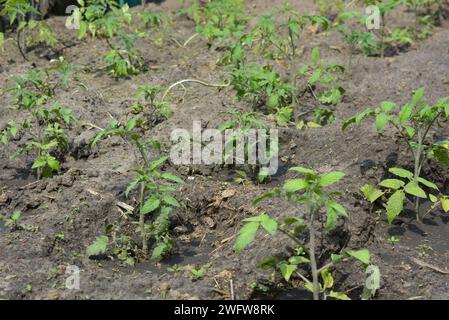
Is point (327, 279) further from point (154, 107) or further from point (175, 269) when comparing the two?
point (154, 107)

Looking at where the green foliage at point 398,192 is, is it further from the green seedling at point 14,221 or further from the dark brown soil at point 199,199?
the green seedling at point 14,221

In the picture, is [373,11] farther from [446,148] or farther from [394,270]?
[394,270]

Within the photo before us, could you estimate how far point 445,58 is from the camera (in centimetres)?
581

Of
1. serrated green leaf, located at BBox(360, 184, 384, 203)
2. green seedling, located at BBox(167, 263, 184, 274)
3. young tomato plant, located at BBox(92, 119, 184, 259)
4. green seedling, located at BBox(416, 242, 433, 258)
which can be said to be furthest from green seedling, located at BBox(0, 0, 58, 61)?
green seedling, located at BBox(416, 242, 433, 258)

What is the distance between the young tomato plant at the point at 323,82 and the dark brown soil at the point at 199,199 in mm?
120

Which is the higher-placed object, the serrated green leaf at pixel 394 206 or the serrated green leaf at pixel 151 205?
the serrated green leaf at pixel 151 205

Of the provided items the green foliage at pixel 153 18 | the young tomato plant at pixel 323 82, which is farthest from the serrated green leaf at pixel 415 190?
the green foliage at pixel 153 18

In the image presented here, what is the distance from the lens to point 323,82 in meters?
5.01

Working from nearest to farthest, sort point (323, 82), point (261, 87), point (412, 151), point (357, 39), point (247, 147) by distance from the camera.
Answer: point (412, 151) → point (247, 147) → point (261, 87) → point (323, 82) → point (357, 39)

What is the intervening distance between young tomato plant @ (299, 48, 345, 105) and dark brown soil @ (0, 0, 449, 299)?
0.12m

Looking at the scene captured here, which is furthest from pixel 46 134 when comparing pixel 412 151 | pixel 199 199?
pixel 412 151

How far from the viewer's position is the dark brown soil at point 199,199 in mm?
3164

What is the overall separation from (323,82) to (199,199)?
5.06 feet
